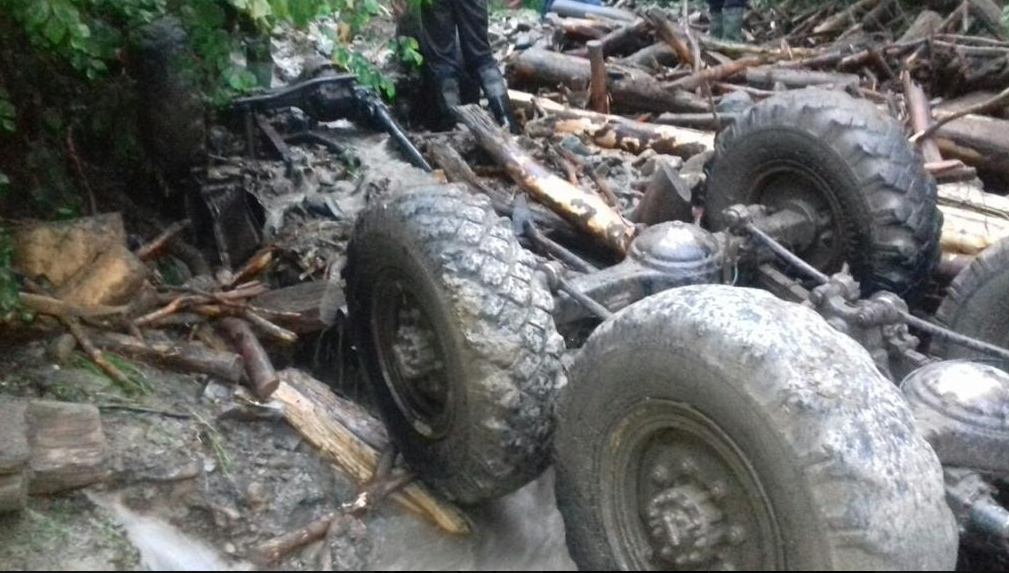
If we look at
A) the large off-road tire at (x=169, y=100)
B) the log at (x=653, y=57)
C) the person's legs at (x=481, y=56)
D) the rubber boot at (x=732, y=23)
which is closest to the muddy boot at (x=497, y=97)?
the person's legs at (x=481, y=56)

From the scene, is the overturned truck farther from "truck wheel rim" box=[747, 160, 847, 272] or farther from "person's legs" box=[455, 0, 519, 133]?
"person's legs" box=[455, 0, 519, 133]

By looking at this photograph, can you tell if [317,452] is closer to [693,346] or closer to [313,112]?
[693,346]

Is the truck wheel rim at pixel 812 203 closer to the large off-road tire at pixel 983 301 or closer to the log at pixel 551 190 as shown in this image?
the large off-road tire at pixel 983 301

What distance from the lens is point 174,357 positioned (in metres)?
4.04

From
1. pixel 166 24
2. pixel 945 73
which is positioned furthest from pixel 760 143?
pixel 945 73

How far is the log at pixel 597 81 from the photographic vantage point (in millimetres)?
7695

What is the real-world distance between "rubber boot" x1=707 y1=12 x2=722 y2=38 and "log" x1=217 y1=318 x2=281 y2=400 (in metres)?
6.88

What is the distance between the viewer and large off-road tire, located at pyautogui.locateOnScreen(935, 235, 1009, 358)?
3.78 metres

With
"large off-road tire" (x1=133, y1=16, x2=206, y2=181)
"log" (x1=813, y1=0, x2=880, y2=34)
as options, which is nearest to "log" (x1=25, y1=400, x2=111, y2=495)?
"large off-road tire" (x1=133, y1=16, x2=206, y2=181)

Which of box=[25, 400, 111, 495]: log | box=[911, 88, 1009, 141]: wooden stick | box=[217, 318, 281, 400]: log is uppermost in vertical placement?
box=[911, 88, 1009, 141]: wooden stick

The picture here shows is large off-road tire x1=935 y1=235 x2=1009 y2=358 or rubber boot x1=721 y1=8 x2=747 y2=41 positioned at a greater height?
large off-road tire x1=935 y1=235 x2=1009 y2=358

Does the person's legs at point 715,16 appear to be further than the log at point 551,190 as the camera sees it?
Yes

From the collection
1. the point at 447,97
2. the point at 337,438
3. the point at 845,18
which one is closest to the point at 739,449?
the point at 337,438

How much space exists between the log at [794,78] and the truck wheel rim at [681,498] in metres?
5.54
